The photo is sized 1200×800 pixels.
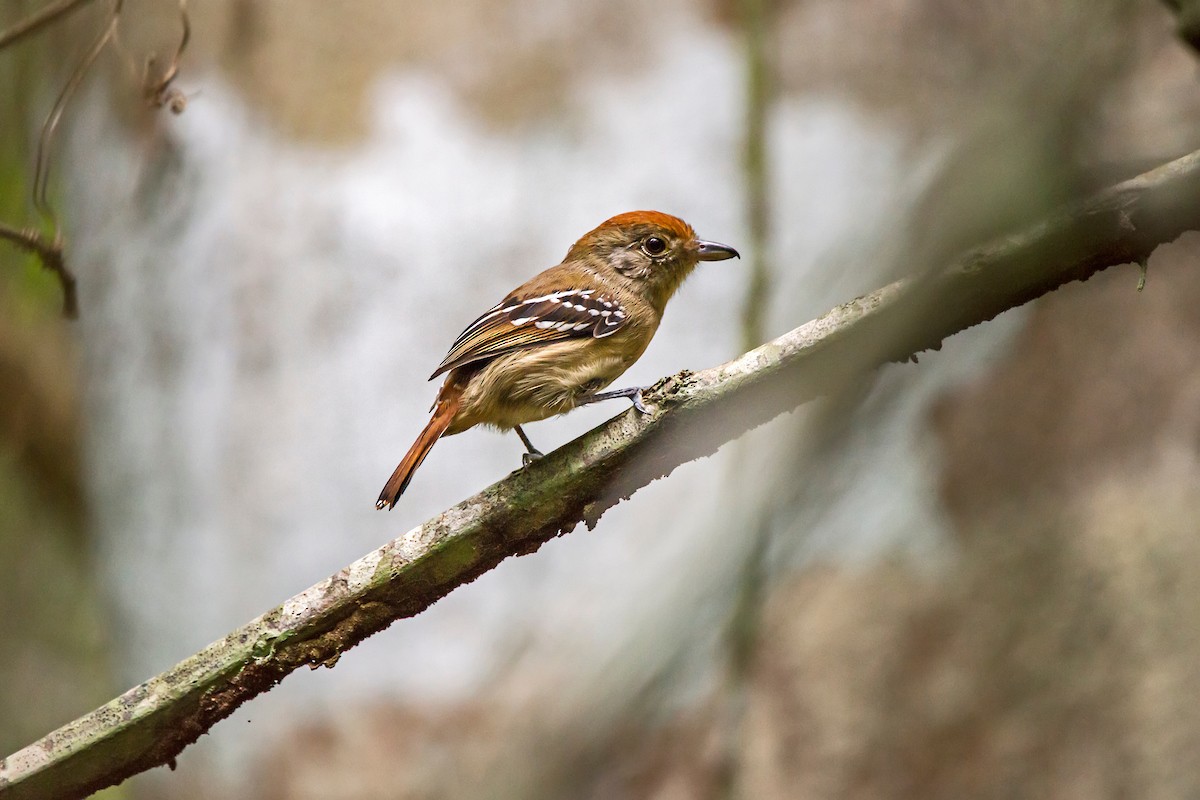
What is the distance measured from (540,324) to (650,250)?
0.52 m

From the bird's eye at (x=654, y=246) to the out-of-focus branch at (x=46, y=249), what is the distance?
67.9 inches

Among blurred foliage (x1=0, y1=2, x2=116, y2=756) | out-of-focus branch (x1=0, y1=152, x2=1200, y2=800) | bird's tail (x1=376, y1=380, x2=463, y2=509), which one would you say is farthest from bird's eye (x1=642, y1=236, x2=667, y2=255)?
blurred foliage (x1=0, y1=2, x2=116, y2=756)

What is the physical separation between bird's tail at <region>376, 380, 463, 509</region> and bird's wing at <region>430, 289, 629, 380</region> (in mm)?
104

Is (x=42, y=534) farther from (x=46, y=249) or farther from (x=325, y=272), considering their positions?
(x=46, y=249)

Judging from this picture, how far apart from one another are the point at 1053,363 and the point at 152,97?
9.56 ft

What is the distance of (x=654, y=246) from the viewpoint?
3193 millimetres

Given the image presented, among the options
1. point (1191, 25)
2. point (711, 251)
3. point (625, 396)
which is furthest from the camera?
point (711, 251)

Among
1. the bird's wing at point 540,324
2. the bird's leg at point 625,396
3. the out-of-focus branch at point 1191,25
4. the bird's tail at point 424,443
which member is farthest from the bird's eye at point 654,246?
the out-of-focus branch at point 1191,25

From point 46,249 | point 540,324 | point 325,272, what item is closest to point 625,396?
point 540,324

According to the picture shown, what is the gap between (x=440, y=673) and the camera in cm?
533

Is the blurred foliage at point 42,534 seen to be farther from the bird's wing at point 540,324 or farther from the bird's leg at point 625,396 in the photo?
the bird's leg at point 625,396

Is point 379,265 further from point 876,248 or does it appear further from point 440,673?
point 876,248

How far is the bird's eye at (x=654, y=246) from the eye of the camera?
3178 millimetres

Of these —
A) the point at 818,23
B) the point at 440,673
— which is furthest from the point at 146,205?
the point at 818,23
